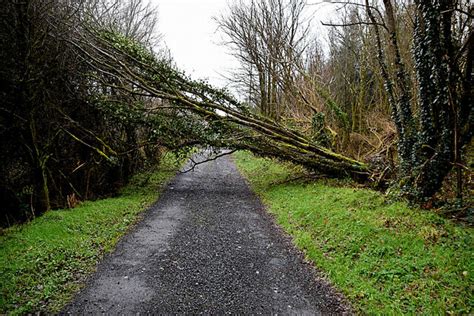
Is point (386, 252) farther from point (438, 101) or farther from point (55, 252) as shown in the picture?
point (55, 252)

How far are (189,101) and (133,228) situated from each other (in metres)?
5.66

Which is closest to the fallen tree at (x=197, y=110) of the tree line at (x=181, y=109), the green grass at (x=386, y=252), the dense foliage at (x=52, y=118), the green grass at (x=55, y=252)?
the tree line at (x=181, y=109)

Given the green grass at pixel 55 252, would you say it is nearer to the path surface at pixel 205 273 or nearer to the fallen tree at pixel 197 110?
the path surface at pixel 205 273

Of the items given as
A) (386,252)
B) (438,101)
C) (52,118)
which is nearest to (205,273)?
(386,252)

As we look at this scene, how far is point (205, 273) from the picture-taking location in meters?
5.35

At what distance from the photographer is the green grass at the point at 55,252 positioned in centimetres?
453

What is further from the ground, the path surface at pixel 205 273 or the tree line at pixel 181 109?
the tree line at pixel 181 109

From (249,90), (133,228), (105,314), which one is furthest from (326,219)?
(249,90)

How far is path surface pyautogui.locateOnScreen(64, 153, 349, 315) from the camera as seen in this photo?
4406 millimetres

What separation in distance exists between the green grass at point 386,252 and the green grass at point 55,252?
3.82m

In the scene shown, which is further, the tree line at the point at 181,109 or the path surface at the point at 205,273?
the tree line at the point at 181,109

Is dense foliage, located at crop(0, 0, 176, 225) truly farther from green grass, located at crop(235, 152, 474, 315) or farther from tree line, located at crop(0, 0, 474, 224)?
green grass, located at crop(235, 152, 474, 315)

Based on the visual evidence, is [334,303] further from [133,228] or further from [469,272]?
[133,228]

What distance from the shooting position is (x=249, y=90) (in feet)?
82.1
